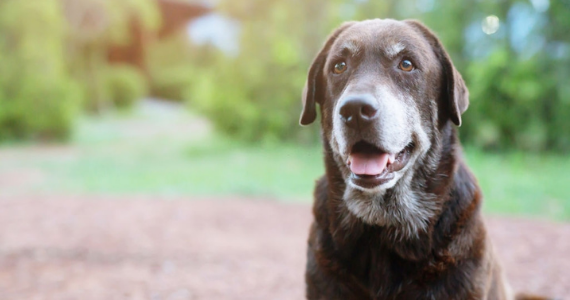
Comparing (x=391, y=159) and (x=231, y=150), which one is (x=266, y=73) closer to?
(x=231, y=150)

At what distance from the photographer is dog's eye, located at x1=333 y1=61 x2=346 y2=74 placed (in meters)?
2.67

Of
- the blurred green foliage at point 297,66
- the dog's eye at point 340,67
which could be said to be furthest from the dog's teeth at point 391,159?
the blurred green foliage at point 297,66

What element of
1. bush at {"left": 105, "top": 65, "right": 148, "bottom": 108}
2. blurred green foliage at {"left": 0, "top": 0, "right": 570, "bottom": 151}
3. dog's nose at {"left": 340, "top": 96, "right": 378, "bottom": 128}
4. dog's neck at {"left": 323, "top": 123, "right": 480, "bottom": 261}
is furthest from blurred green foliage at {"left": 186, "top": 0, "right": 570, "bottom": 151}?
bush at {"left": 105, "top": 65, "right": 148, "bottom": 108}

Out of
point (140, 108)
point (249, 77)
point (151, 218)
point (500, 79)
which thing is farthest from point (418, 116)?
point (140, 108)

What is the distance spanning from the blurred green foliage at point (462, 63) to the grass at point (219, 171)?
24.7 inches

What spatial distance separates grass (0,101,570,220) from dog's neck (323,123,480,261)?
4.74 m

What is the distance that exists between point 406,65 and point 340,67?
340 millimetres

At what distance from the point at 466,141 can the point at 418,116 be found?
30.2 feet

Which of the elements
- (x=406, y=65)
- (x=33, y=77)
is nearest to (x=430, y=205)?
(x=406, y=65)

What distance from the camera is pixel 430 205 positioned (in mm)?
2615

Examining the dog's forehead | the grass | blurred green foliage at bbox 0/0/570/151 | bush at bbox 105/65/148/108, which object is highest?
the dog's forehead

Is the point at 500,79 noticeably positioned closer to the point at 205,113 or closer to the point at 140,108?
the point at 205,113

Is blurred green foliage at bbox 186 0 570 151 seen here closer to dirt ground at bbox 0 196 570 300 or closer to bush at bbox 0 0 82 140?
dirt ground at bbox 0 196 570 300

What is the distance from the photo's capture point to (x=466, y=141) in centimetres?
1119
